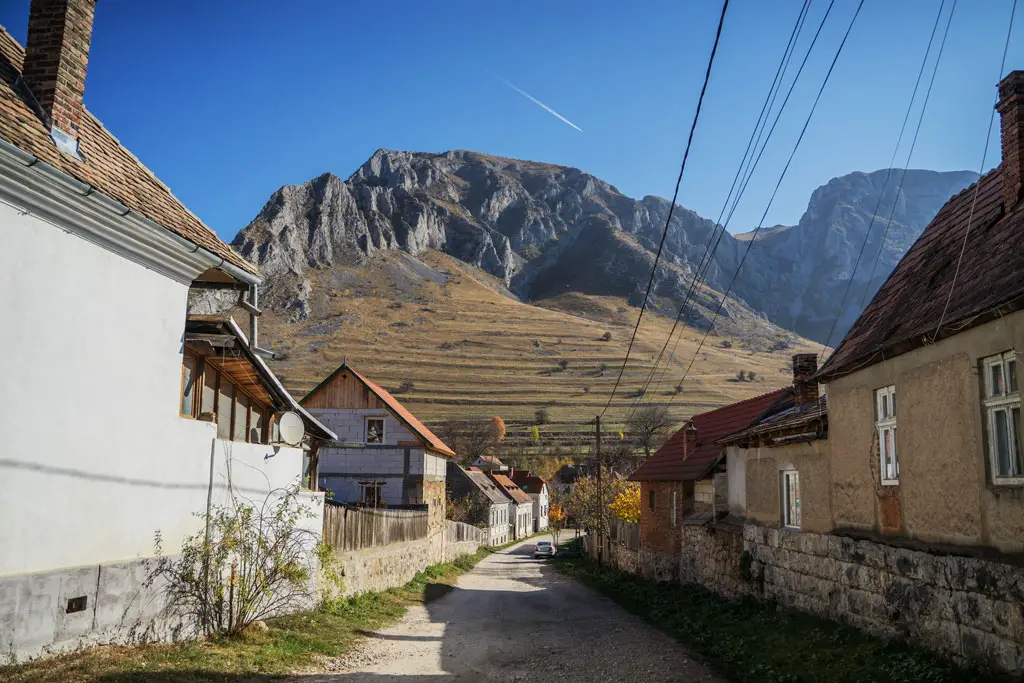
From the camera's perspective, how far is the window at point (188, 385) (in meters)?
11.3

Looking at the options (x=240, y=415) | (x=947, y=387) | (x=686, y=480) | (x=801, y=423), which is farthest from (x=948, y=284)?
(x=686, y=480)

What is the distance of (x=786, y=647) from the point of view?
11.5m

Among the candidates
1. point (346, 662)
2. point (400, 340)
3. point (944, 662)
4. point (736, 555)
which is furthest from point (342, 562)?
point (400, 340)

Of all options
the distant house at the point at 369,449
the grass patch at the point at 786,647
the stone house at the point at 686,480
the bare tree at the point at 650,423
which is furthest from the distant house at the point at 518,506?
the grass patch at the point at 786,647

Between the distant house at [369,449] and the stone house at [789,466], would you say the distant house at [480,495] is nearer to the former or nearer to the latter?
the distant house at [369,449]

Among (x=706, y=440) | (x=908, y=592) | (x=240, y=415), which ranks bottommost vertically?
(x=908, y=592)

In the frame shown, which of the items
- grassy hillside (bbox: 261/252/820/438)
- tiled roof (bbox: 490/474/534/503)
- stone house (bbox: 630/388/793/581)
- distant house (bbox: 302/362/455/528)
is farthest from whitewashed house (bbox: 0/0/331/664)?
grassy hillside (bbox: 261/252/820/438)

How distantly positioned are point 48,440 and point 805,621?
11406mm

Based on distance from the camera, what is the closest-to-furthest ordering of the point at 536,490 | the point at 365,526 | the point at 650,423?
the point at 365,526, the point at 536,490, the point at 650,423

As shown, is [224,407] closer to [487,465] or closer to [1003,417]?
[1003,417]

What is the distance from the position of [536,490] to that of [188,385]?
7692cm

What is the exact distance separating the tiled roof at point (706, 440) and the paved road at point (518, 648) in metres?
4.77

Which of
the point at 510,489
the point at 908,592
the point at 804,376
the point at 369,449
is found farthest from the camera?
the point at 510,489

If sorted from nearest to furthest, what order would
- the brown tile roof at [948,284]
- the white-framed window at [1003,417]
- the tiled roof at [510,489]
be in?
the white-framed window at [1003,417] < the brown tile roof at [948,284] < the tiled roof at [510,489]
